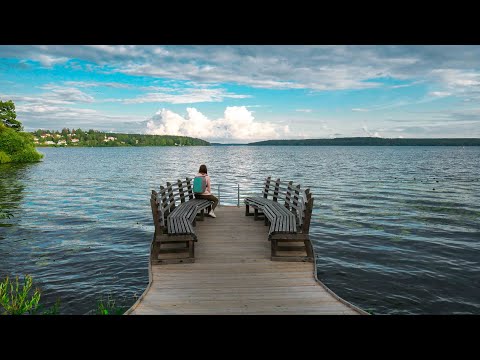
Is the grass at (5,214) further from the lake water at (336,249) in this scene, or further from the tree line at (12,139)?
the tree line at (12,139)

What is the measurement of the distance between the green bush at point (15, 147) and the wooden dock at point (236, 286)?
64.4 metres

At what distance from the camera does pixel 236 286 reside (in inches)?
288

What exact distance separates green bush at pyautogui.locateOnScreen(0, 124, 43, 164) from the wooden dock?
6443 cm

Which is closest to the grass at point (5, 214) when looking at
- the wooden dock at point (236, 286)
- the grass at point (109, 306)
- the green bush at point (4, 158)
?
the grass at point (109, 306)

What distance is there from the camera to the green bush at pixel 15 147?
203 feet

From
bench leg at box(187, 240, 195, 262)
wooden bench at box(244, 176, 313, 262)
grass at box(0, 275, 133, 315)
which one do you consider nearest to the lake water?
grass at box(0, 275, 133, 315)

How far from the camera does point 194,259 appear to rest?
8750 mm

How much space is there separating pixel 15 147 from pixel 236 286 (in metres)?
70.2

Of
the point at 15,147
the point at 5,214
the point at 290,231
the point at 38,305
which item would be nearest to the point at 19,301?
the point at 38,305

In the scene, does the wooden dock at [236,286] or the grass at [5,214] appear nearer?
the wooden dock at [236,286]

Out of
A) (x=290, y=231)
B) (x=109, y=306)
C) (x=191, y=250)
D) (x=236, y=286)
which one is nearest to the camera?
(x=236, y=286)

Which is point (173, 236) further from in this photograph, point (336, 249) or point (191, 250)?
point (336, 249)
